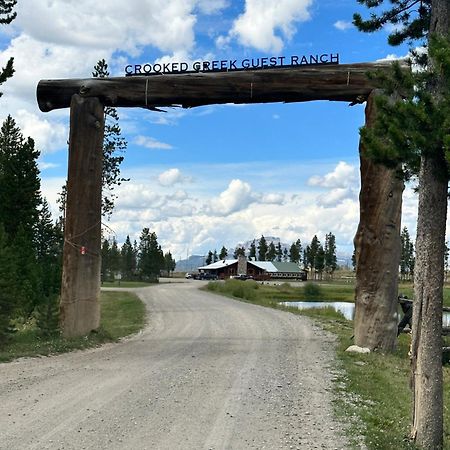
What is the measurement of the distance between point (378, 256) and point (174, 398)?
22.4 ft

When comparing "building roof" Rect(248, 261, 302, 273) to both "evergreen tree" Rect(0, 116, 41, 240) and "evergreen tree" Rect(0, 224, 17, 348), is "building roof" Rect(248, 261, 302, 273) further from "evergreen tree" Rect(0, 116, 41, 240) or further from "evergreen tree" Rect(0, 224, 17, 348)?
"evergreen tree" Rect(0, 224, 17, 348)

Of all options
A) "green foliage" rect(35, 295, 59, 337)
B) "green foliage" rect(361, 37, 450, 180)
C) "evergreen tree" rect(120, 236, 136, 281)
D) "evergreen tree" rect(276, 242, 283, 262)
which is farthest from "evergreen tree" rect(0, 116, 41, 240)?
"evergreen tree" rect(276, 242, 283, 262)

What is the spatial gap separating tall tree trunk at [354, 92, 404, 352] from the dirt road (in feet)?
4.25

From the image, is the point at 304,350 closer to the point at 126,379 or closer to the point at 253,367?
the point at 253,367

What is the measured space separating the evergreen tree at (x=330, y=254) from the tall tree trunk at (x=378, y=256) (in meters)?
108

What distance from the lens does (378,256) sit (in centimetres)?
1314

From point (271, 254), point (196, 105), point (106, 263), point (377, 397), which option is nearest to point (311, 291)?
point (106, 263)

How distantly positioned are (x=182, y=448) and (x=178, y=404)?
1.89 m

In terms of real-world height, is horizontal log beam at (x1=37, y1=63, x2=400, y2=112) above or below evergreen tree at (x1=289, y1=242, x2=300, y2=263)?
above

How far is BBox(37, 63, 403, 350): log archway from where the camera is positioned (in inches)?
520

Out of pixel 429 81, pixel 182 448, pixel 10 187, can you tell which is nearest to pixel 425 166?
pixel 429 81

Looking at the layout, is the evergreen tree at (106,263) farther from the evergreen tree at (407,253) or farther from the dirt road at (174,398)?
the dirt road at (174,398)

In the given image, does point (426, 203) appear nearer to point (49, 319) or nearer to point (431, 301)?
point (431, 301)

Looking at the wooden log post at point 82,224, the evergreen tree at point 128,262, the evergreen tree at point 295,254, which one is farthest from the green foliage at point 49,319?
the evergreen tree at point 295,254
